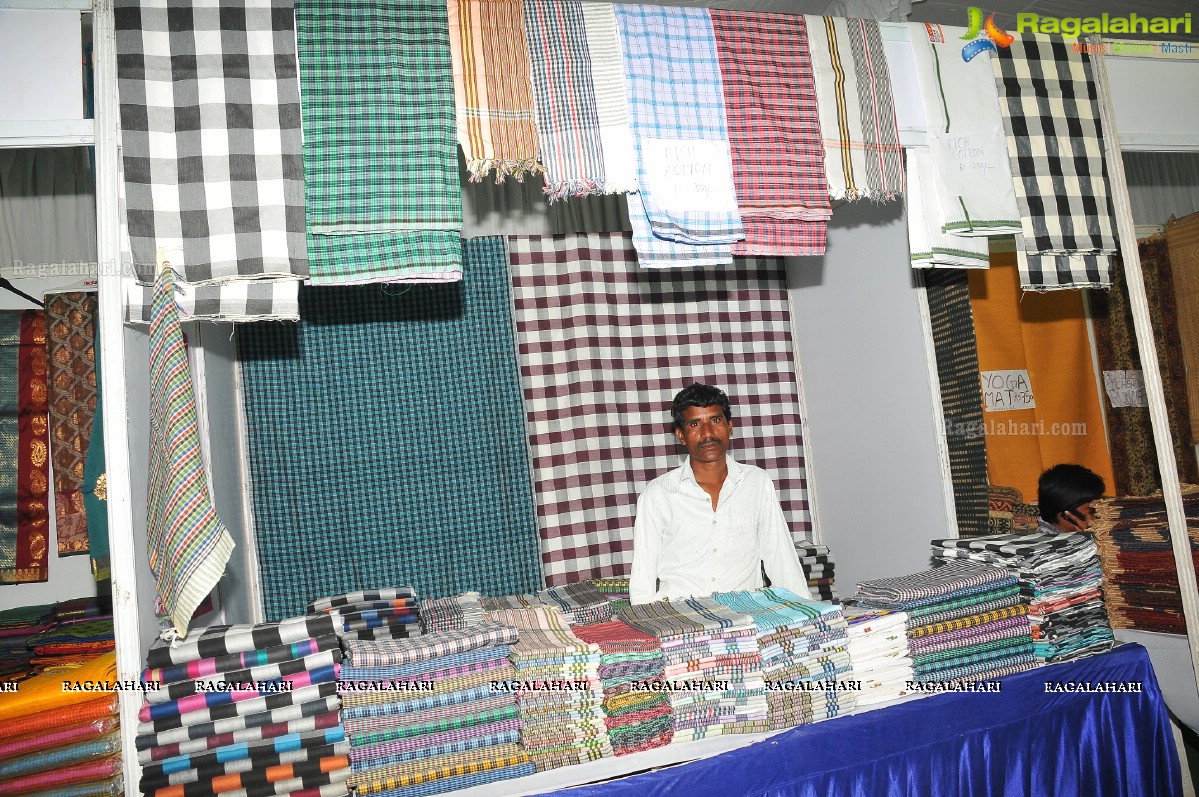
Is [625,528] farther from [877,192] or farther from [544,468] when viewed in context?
[877,192]

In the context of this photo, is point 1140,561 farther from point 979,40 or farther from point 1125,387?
point 979,40

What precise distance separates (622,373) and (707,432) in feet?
5.02

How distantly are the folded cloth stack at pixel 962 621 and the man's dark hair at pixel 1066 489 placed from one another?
87 centimetres

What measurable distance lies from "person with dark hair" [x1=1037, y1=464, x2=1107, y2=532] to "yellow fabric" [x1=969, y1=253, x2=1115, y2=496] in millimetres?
677

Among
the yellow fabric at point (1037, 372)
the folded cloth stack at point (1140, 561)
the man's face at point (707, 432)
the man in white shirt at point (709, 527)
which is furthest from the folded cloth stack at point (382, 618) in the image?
the yellow fabric at point (1037, 372)

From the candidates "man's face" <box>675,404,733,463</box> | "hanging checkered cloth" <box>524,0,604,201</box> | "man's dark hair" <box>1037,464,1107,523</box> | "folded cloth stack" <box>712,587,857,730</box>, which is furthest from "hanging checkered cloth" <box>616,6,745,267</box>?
"man's dark hair" <box>1037,464,1107,523</box>

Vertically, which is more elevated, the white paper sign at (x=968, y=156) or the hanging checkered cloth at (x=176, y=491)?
the white paper sign at (x=968, y=156)

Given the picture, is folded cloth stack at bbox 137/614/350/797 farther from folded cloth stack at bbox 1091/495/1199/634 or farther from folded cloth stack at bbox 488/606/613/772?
folded cloth stack at bbox 1091/495/1199/634

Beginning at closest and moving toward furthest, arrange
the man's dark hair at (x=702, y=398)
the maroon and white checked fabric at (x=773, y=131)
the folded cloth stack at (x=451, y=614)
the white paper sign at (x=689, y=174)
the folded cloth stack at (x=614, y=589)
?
the white paper sign at (x=689, y=174), the maroon and white checked fabric at (x=773, y=131), the folded cloth stack at (x=451, y=614), the man's dark hair at (x=702, y=398), the folded cloth stack at (x=614, y=589)

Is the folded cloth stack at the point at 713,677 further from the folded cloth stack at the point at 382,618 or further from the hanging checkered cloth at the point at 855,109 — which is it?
the hanging checkered cloth at the point at 855,109

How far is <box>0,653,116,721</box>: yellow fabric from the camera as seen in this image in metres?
2.39

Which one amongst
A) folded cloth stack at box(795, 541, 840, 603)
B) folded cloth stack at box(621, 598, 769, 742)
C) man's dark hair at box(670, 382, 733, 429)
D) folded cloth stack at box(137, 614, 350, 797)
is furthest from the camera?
folded cloth stack at box(795, 541, 840, 603)

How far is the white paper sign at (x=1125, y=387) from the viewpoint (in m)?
4.83

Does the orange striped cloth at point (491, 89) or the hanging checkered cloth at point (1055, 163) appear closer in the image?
the orange striped cloth at point (491, 89)
